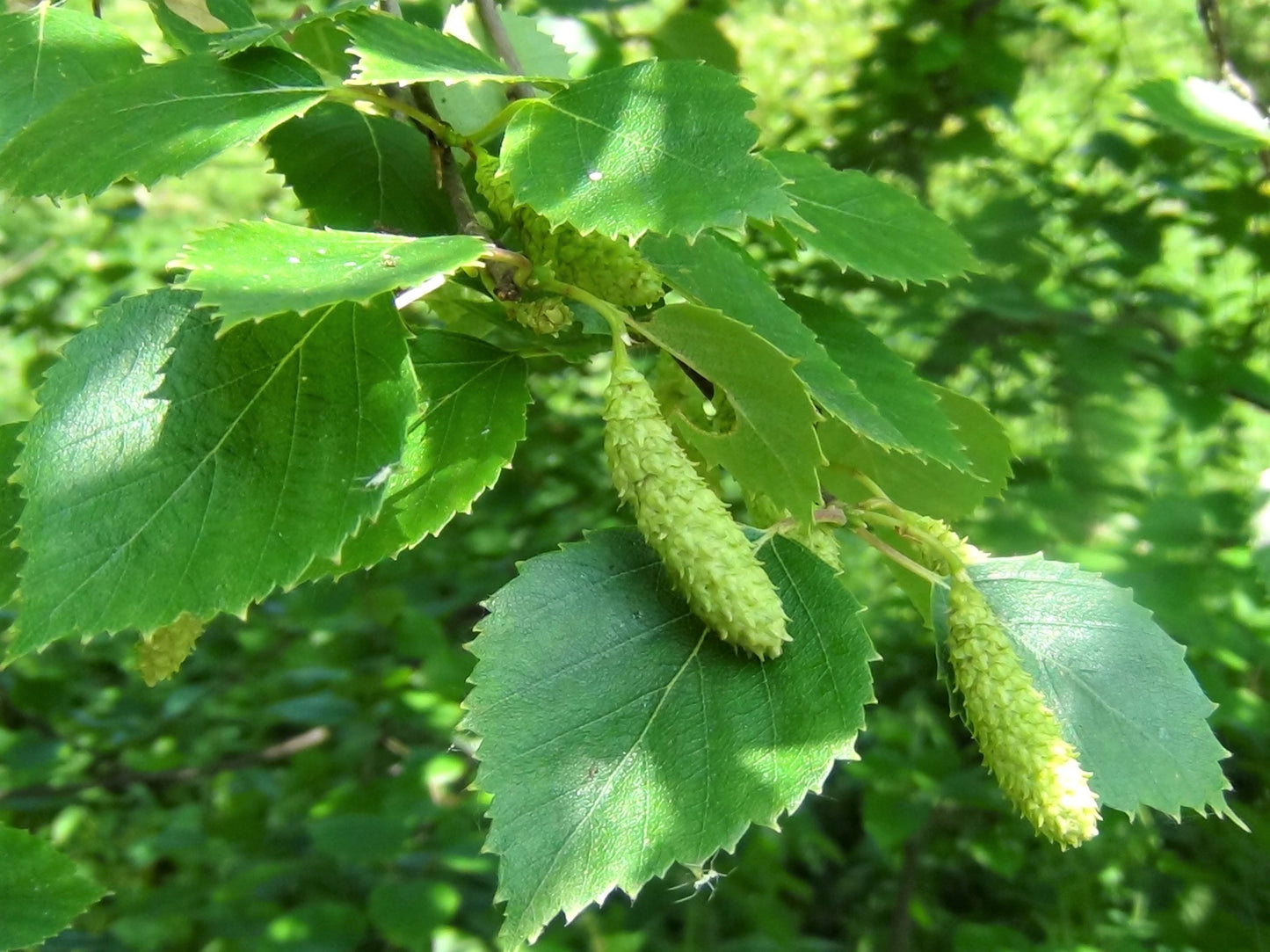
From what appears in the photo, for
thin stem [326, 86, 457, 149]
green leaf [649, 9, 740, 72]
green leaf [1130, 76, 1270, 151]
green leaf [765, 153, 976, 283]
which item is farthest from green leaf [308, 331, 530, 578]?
green leaf [649, 9, 740, 72]

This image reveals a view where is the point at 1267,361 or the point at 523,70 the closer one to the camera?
the point at 523,70

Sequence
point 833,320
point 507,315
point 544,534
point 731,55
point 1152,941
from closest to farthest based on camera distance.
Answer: point 507,315
point 833,320
point 731,55
point 1152,941
point 544,534

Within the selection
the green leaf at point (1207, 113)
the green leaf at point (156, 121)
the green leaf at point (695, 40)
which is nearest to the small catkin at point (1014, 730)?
the green leaf at point (156, 121)

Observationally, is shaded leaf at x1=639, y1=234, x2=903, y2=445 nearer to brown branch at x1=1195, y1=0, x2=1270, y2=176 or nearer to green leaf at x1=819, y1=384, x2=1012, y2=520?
green leaf at x1=819, y1=384, x2=1012, y2=520

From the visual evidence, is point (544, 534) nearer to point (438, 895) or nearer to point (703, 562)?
point (438, 895)

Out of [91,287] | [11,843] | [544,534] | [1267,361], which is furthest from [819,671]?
[91,287]

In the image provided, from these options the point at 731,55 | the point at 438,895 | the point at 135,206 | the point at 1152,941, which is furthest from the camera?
the point at 135,206

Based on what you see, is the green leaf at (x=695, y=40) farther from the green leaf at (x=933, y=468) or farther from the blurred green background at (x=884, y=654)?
the green leaf at (x=933, y=468)
